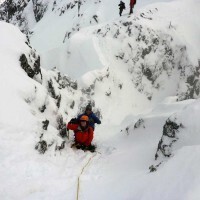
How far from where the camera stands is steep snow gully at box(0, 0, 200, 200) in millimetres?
7930

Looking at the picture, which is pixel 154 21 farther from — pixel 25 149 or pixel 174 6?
pixel 25 149

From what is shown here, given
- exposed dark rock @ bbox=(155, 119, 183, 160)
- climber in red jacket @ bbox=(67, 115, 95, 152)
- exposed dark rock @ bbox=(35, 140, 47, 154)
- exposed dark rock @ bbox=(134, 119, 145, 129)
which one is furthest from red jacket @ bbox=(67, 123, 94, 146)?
exposed dark rock @ bbox=(155, 119, 183, 160)

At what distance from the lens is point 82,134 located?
1176cm

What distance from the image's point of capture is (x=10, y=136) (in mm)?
9203

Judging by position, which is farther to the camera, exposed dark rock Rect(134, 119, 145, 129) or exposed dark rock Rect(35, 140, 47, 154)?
exposed dark rock Rect(134, 119, 145, 129)

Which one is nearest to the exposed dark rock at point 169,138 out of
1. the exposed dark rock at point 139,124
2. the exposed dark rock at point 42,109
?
the exposed dark rock at point 139,124

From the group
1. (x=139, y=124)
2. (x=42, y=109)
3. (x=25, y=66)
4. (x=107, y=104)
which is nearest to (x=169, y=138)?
(x=139, y=124)

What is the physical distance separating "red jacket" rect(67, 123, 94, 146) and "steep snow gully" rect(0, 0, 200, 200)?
484mm

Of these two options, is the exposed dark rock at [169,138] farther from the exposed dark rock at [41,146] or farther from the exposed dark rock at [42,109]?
the exposed dark rock at [42,109]

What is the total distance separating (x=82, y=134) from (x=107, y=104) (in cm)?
527

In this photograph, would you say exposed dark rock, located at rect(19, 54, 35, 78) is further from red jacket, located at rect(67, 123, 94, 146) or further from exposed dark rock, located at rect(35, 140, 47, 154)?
exposed dark rock, located at rect(35, 140, 47, 154)

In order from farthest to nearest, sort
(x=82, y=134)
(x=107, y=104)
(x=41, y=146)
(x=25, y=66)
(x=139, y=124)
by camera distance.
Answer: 1. (x=107, y=104)
2. (x=139, y=124)
3. (x=25, y=66)
4. (x=82, y=134)
5. (x=41, y=146)

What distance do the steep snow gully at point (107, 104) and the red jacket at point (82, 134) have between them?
484mm

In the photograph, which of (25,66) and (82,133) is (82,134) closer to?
(82,133)
